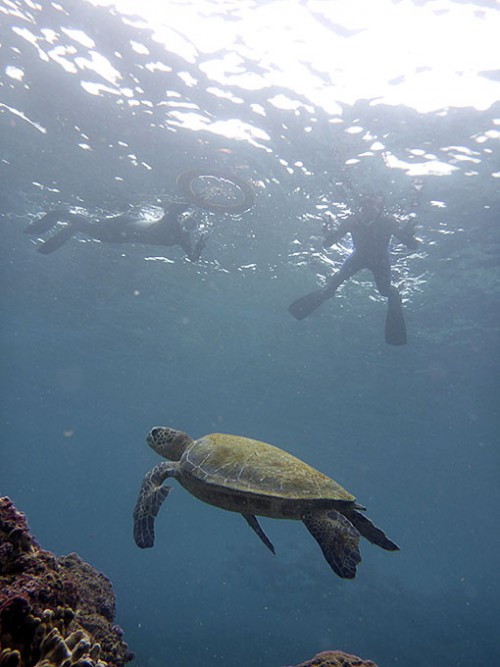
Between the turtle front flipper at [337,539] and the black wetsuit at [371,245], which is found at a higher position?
the black wetsuit at [371,245]

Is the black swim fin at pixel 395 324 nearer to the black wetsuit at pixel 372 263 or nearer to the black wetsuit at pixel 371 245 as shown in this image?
the black wetsuit at pixel 372 263

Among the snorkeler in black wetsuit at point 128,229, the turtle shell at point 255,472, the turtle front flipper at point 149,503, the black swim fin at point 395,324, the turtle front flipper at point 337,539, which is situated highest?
the snorkeler in black wetsuit at point 128,229

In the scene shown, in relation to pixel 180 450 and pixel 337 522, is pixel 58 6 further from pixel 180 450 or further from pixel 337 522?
pixel 337 522

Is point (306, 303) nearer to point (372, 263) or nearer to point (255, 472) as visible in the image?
point (372, 263)

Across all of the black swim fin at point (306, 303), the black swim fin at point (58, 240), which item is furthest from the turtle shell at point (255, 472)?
the black swim fin at point (58, 240)

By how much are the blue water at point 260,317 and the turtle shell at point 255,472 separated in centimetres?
923

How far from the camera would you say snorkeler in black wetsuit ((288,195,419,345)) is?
12.0 metres

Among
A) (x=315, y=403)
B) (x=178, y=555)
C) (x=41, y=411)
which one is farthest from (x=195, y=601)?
(x=41, y=411)

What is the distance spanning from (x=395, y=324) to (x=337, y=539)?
8.85 meters

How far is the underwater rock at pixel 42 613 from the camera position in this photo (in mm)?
2428

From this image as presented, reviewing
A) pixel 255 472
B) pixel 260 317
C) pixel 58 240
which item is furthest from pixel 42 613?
pixel 260 317

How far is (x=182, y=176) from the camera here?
12891 millimetres

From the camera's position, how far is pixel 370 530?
4543mm

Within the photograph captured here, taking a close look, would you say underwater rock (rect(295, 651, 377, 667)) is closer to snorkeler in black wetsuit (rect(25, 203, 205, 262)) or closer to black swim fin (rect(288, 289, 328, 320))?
black swim fin (rect(288, 289, 328, 320))
